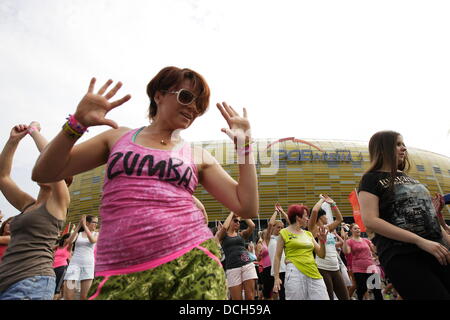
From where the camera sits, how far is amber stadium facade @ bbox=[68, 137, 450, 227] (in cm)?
5022

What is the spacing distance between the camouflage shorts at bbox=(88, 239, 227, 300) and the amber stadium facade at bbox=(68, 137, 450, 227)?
4601 cm

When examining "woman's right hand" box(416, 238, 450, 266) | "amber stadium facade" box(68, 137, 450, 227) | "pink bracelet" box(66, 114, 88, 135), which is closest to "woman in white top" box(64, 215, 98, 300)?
"pink bracelet" box(66, 114, 88, 135)

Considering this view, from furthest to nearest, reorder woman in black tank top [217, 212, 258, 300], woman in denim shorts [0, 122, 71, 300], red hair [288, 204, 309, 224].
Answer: woman in black tank top [217, 212, 258, 300], red hair [288, 204, 309, 224], woman in denim shorts [0, 122, 71, 300]

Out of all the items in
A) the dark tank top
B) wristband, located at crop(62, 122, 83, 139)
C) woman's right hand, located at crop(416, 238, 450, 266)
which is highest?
wristband, located at crop(62, 122, 83, 139)

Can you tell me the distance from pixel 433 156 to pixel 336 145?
19781 mm

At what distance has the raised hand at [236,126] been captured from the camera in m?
1.79

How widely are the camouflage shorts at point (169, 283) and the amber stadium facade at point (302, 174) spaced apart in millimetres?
46008

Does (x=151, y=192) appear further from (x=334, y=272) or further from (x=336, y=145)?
(x=336, y=145)

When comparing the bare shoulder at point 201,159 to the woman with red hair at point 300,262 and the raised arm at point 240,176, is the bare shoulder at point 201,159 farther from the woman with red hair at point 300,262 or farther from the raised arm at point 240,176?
the woman with red hair at point 300,262

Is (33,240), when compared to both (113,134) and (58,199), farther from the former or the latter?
(113,134)

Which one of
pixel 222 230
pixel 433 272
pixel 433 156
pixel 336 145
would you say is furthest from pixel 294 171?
pixel 433 272

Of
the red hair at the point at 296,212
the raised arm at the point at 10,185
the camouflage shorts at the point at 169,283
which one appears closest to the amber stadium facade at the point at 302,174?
the red hair at the point at 296,212

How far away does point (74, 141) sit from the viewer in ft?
5.23

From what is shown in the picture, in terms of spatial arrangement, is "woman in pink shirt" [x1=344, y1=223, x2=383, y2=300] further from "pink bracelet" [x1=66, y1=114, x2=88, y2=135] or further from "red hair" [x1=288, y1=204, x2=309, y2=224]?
"pink bracelet" [x1=66, y1=114, x2=88, y2=135]
